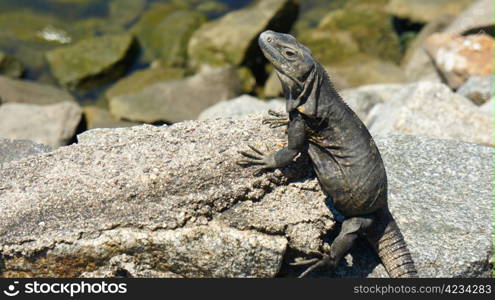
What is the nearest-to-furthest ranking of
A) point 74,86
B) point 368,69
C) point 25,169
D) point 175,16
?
point 25,169, point 368,69, point 74,86, point 175,16

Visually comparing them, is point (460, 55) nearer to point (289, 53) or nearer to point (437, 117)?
point (437, 117)

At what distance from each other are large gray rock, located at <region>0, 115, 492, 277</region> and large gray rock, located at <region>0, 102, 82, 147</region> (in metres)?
4.41

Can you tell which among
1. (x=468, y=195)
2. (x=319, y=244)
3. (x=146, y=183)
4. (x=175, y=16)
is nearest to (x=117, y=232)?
(x=146, y=183)

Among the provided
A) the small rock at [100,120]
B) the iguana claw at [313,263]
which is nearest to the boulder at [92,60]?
the small rock at [100,120]

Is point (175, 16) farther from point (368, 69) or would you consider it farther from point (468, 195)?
point (468, 195)

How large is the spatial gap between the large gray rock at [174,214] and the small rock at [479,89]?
15.4 ft

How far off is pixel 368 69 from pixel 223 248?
28.3 feet

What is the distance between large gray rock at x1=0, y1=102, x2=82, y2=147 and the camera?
10.4 m

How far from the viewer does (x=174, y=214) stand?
561cm

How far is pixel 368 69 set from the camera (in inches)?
527

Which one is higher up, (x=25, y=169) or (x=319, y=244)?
(x=25, y=169)

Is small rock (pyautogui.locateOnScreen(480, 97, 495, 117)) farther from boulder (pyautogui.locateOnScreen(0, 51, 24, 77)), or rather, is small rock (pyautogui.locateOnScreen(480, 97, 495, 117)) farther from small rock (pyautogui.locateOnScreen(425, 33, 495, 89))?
boulder (pyautogui.locateOnScreen(0, 51, 24, 77))

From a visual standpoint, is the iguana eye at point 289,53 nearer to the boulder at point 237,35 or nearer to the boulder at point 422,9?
the boulder at point 237,35

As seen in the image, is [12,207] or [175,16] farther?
[175,16]
